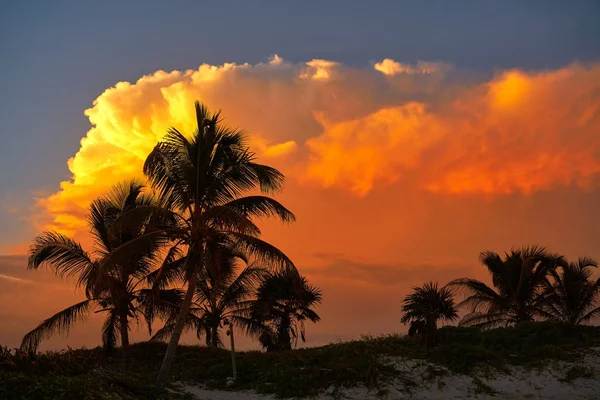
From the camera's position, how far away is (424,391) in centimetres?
2134

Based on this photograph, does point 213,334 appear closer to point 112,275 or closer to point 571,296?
point 112,275

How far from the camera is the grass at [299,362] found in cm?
1739

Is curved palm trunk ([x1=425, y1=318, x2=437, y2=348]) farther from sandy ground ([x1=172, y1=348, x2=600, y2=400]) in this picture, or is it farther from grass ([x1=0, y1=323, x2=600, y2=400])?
sandy ground ([x1=172, y1=348, x2=600, y2=400])

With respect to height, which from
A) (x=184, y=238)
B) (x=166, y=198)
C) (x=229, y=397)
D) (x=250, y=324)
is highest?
(x=166, y=198)

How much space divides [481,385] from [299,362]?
7.73 m

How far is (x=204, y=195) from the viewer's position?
2045cm

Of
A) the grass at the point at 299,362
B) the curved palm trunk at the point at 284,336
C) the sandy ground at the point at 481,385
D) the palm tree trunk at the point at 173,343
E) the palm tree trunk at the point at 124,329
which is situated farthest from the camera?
the curved palm trunk at the point at 284,336

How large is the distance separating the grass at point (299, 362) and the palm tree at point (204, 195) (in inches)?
148

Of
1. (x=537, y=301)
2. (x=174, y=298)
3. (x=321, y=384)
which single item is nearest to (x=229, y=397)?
(x=321, y=384)

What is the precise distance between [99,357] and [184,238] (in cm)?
1247

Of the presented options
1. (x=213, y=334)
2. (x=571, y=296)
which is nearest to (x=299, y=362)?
(x=213, y=334)

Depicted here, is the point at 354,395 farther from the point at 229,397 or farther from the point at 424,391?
the point at 229,397

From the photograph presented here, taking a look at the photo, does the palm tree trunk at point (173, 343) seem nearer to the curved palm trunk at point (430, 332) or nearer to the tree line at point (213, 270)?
the tree line at point (213, 270)

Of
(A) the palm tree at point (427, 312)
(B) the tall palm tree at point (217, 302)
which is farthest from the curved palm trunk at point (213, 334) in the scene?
(A) the palm tree at point (427, 312)
